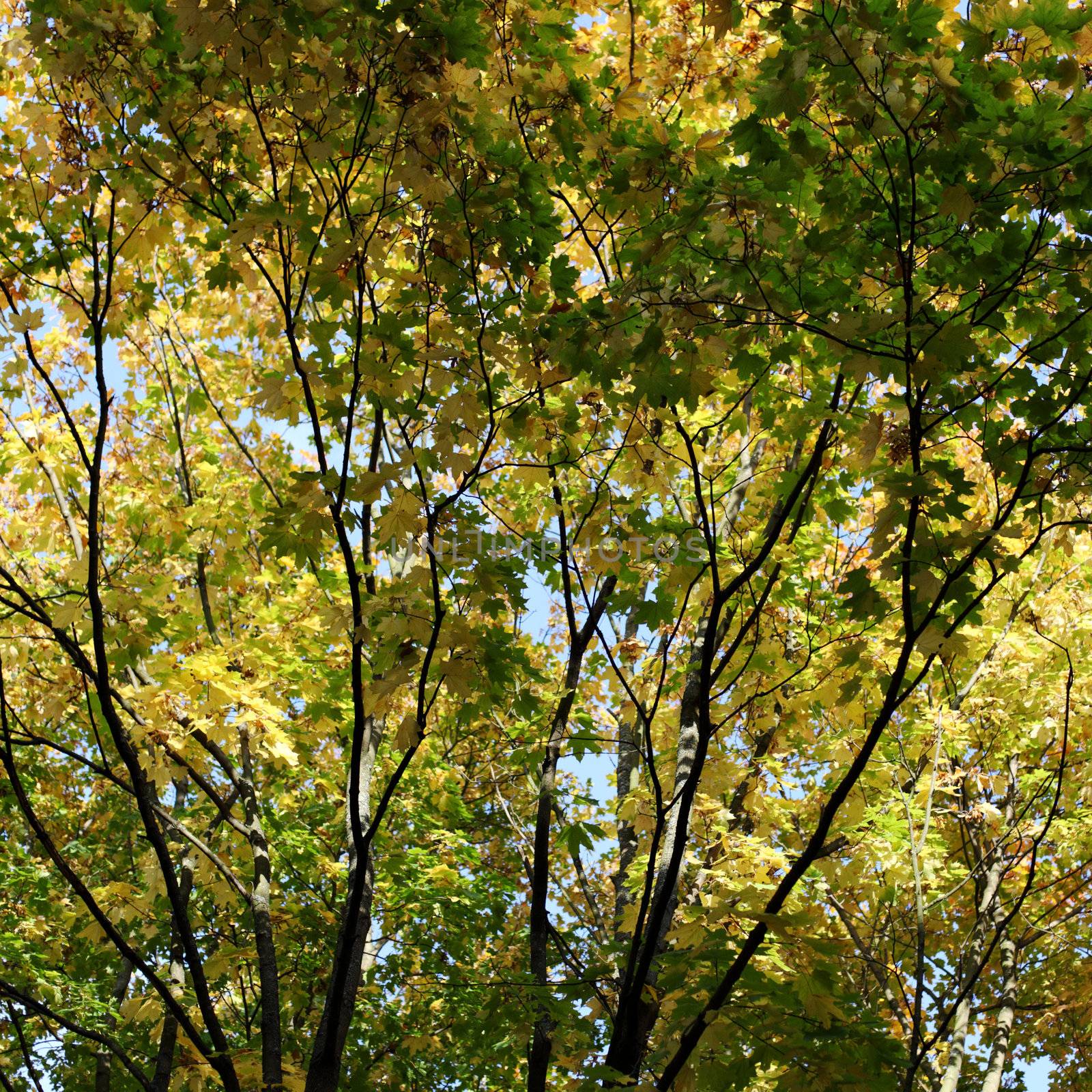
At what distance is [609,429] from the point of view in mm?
4441

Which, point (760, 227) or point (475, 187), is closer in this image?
point (760, 227)

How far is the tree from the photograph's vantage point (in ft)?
10.0

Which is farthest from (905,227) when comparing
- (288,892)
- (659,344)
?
(288,892)

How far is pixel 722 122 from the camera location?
230 inches

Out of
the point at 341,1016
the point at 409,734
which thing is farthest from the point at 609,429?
the point at 341,1016

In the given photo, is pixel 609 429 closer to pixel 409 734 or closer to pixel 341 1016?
pixel 409 734

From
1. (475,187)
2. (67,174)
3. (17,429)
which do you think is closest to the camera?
(475,187)

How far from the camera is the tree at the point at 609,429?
3.06 metres

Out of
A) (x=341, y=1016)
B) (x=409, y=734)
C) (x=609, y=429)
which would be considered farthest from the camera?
(x=609, y=429)

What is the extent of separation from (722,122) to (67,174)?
375 centimetres

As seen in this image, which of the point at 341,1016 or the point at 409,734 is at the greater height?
the point at 409,734

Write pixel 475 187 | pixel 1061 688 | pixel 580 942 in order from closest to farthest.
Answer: pixel 475 187, pixel 1061 688, pixel 580 942

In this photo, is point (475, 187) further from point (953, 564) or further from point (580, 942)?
point (580, 942)

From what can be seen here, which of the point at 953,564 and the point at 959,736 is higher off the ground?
the point at 959,736
